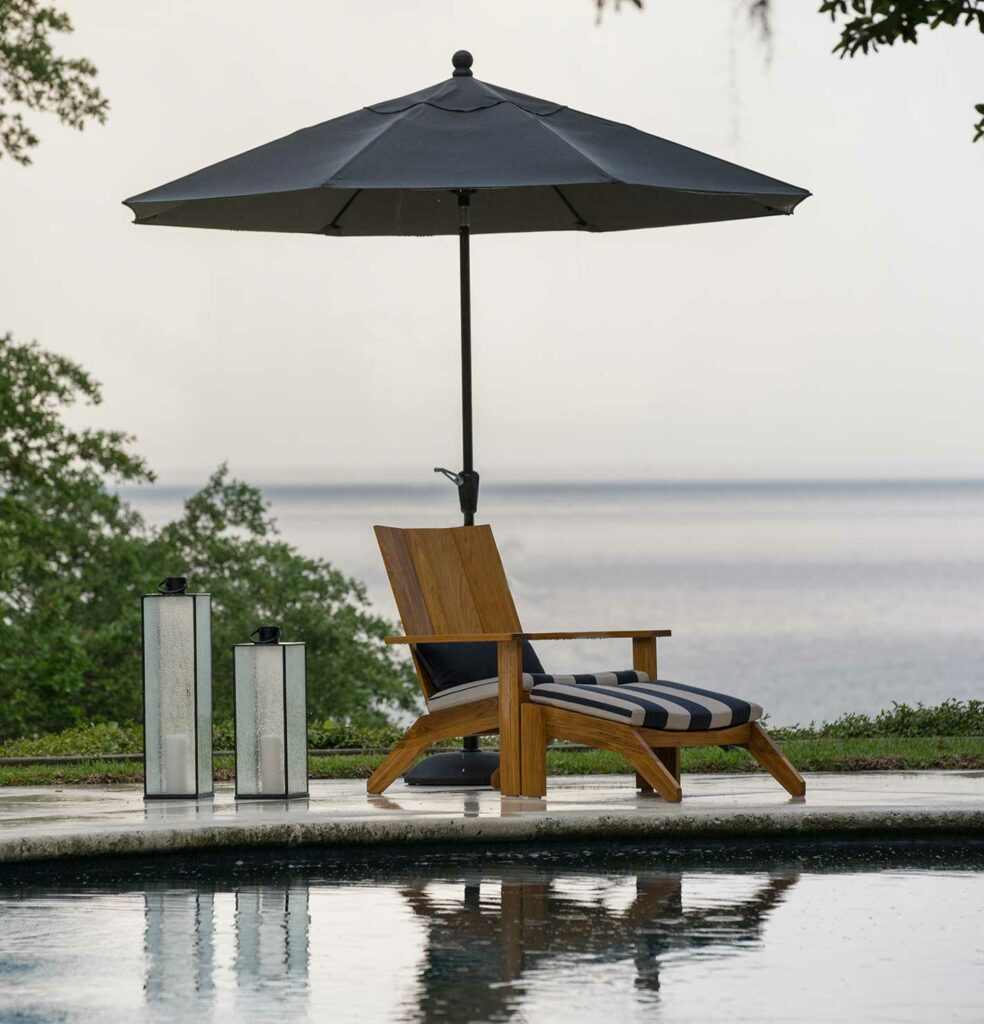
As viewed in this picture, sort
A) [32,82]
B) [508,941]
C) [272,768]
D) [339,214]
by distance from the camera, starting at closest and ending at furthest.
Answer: [508,941] → [272,768] → [339,214] → [32,82]

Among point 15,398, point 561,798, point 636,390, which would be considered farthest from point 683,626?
point 561,798

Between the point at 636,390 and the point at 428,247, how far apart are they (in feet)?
18.7

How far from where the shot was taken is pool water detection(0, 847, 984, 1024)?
344 centimetres

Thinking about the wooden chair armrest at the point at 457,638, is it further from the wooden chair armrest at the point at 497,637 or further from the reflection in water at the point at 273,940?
the reflection in water at the point at 273,940

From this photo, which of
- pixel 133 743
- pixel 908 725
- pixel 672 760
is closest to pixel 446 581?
pixel 672 760

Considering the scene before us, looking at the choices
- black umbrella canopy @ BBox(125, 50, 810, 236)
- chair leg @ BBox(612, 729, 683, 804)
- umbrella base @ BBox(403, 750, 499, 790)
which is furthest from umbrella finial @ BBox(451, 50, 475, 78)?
chair leg @ BBox(612, 729, 683, 804)

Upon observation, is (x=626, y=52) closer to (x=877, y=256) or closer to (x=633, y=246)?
(x=633, y=246)

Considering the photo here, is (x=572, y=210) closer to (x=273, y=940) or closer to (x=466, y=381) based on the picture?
(x=466, y=381)

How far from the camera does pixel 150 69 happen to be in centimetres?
2931

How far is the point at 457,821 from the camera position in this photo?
5508 millimetres

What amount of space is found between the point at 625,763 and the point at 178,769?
2.32m

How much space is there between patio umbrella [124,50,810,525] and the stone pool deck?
6.09ft

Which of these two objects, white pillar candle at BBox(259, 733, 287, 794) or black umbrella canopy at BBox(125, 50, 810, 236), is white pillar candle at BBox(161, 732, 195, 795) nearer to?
white pillar candle at BBox(259, 733, 287, 794)

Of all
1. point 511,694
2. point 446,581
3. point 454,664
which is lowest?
point 511,694
